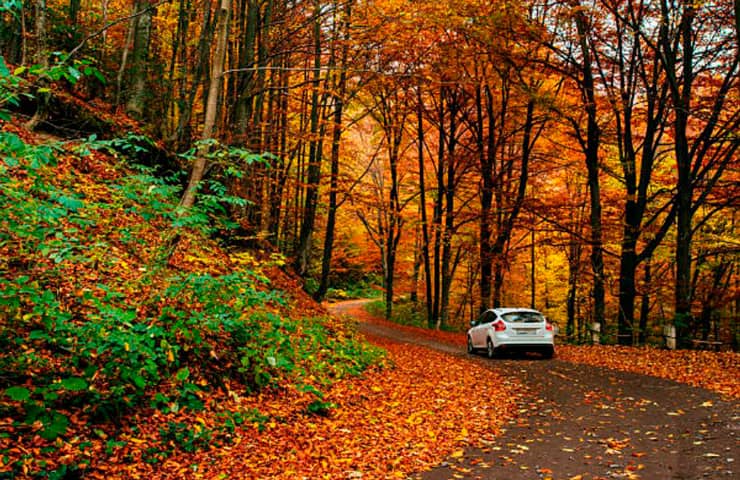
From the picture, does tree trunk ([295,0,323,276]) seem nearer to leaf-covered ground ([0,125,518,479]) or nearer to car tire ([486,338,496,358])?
car tire ([486,338,496,358])

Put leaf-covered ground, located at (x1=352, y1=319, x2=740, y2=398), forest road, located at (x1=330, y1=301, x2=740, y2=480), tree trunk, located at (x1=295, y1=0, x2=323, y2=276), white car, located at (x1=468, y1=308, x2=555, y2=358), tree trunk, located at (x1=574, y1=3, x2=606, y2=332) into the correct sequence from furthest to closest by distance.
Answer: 1. tree trunk, located at (x1=574, y1=3, x2=606, y2=332)
2. tree trunk, located at (x1=295, y1=0, x2=323, y2=276)
3. white car, located at (x1=468, y1=308, x2=555, y2=358)
4. leaf-covered ground, located at (x1=352, y1=319, x2=740, y2=398)
5. forest road, located at (x1=330, y1=301, x2=740, y2=480)

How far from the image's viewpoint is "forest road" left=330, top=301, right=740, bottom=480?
5.81 metres

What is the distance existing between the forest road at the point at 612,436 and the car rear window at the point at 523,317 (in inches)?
163

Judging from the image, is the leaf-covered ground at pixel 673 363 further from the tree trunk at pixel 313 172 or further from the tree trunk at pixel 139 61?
the tree trunk at pixel 139 61

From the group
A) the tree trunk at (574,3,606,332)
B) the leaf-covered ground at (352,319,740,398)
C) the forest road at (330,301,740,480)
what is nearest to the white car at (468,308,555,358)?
the leaf-covered ground at (352,319,740,398)

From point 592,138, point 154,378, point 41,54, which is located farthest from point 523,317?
point 41,54

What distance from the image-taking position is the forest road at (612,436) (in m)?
5.81

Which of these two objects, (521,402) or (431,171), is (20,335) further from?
(431,171)

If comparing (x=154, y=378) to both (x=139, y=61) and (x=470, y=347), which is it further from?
(x=470, y=347)

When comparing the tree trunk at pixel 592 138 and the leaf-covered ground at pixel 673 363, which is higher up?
the tree trunk at pixel 592 138

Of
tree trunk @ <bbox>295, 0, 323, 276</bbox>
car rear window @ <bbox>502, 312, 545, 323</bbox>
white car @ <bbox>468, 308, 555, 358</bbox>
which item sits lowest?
white car @ <bbox>468, 308, 555, 358</bbox>

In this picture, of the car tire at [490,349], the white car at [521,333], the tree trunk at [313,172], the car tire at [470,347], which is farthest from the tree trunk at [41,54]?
the car tire at [470,347]

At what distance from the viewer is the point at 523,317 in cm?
1580

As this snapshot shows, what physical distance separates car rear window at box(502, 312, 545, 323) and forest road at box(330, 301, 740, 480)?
414cm
